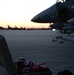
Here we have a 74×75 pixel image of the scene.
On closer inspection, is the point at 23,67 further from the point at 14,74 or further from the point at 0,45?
the point at 0,45

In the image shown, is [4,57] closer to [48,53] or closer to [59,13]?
[48,53]

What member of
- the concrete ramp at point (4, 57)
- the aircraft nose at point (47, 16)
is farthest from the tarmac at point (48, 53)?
the concrete ramp at point (4, 57)

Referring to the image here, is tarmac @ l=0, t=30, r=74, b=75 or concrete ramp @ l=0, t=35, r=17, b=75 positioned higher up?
concrete ramp @ l=0, t=35, r=17, b=75

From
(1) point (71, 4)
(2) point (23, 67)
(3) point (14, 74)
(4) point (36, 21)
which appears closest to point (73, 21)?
(1) point (71, 4)

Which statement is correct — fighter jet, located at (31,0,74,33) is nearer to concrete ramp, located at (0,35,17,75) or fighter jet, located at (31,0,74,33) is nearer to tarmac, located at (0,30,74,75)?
tarmac, located at (0,30,74,75)

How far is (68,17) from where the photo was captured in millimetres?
21594

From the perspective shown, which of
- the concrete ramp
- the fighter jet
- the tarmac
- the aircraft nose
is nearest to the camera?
the concrete ramp

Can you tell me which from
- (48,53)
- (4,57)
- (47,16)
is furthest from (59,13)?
(4,57)

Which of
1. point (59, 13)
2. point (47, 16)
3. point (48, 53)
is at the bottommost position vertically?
point (48, 53)

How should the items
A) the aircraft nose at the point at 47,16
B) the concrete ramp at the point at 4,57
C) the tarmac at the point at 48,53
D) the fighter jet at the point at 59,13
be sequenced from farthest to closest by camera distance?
the aircraft nose at the point at 47,16 → the fighter jet at the point at 59,13 → the tarmac at the point at 48,53 → the concrete ramp at the point at 4,57

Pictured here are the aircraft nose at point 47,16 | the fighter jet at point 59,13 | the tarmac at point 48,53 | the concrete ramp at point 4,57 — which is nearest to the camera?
the concrete ramp at point 4,57

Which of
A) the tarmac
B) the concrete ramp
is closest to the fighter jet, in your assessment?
the tarmac

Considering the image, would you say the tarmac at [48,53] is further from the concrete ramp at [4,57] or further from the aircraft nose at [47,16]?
the concrete ramp at [4,57]

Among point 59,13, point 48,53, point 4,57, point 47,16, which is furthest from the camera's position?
point 47,16
